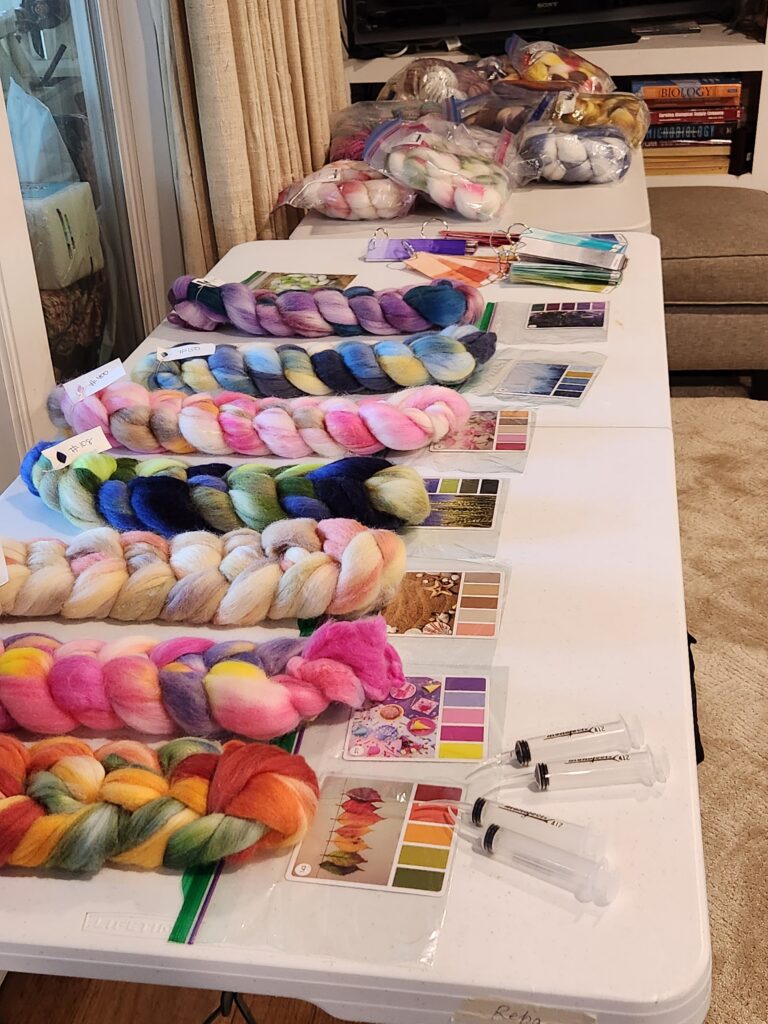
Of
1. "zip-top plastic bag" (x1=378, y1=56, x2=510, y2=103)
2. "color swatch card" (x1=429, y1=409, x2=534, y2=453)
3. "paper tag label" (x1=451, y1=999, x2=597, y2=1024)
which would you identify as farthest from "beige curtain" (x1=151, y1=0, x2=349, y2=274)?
"paper tag label" (x1=451, y1=999, x2=597, y2=1024)

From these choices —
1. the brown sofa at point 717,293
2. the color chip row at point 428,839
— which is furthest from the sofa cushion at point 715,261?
the color chip row at point 428,839

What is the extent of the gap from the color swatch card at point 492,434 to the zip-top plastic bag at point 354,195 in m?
0.96

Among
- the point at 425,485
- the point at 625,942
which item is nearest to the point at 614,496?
the point at 425,485

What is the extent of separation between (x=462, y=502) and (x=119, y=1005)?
857 millimetres

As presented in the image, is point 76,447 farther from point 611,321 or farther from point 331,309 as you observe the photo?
point 611,321

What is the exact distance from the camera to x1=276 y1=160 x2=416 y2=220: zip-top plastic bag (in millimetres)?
2139

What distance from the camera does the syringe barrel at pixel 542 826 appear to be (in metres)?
0.71

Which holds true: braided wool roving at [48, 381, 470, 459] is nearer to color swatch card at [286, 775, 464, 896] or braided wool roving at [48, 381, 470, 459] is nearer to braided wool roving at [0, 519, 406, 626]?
braided wool roving at [0, 519, 406, 626]

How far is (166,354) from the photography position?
4.82 ft

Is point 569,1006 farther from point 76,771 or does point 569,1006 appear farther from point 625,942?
point 76,771

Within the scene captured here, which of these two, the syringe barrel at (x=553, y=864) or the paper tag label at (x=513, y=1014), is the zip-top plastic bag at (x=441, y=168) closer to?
the syringe barrel at (x=553, y=864)

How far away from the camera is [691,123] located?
3.34 meters

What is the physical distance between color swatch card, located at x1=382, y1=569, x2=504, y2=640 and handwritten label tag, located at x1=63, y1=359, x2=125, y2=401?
544 millimetres

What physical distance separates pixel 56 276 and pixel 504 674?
143 centimetres
